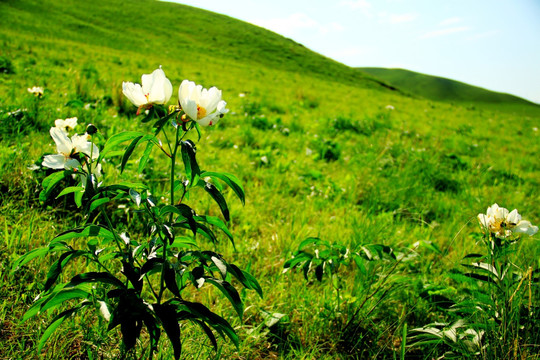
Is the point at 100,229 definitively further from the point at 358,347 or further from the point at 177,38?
the point at 177,38

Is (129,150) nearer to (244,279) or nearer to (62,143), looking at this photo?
(62,143)

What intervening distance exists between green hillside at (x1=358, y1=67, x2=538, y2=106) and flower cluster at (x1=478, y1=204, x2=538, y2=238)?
231 ft

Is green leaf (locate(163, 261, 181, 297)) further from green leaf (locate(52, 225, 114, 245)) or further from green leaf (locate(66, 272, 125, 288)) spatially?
green leaf (locate(52, 225, 114, 245))

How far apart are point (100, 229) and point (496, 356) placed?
148 cm

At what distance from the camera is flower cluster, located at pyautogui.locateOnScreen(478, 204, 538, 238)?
4.60 feet

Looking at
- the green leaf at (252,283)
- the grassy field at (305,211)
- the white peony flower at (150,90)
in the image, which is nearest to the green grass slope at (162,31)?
the grassy field at (305,211)

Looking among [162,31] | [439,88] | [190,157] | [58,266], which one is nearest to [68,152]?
[58,266]

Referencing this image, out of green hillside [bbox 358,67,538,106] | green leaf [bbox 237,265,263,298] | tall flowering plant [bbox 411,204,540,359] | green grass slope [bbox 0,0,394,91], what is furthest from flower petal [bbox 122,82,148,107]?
green hillside [bbox 358,67,538,106]

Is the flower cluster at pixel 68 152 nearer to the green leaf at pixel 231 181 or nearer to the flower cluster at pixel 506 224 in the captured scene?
the green leaf at pixel 231 181

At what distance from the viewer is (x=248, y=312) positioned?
1.67 metres

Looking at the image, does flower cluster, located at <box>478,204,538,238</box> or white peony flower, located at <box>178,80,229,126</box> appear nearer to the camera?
white peony flower, located at <box>178,80,229,126</box>

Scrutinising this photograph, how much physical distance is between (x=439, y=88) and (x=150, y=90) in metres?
81.1

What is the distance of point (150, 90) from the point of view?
0.99 metres

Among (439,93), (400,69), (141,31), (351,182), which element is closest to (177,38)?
(141,31)
